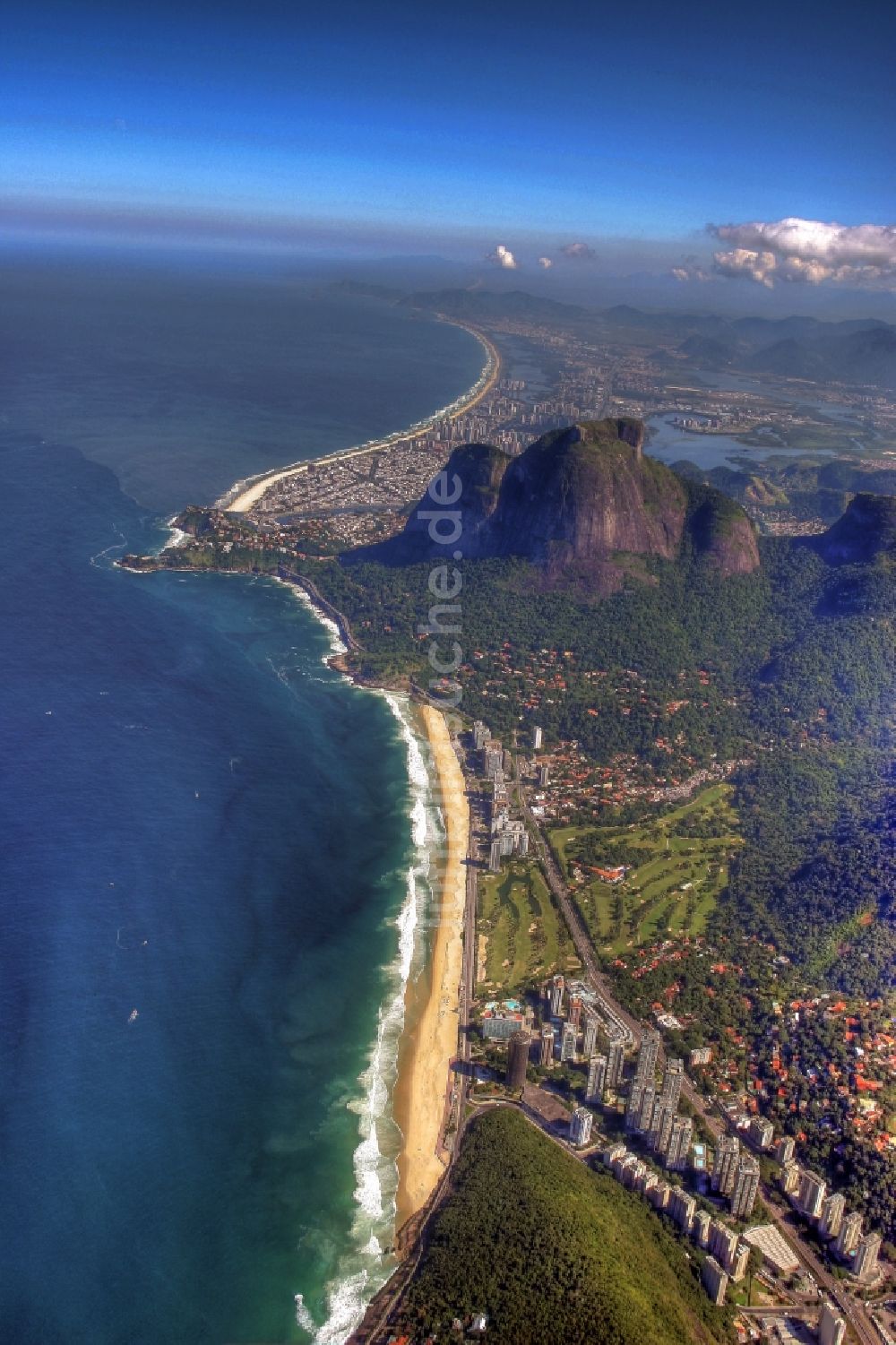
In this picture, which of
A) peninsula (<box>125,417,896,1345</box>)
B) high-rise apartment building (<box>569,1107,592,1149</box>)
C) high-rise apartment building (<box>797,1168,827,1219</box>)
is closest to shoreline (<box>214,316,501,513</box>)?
peninsula (<box>125,417,896,1345</box>)

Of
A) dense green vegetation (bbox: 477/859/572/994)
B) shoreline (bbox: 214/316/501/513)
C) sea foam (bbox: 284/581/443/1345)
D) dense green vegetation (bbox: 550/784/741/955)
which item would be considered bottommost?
sea foam (bbox: 284/581/443/1345)

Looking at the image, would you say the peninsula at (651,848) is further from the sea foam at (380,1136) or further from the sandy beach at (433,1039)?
the sea foam at (380,1136)

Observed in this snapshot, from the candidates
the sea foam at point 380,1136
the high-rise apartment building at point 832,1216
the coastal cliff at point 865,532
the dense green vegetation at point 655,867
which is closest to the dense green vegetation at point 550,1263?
the sea foam at point 380,1136

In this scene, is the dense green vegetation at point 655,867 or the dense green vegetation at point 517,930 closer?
the dense green vegetation at point 517,930

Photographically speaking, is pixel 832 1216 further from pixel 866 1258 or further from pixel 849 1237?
pixel 866 1258

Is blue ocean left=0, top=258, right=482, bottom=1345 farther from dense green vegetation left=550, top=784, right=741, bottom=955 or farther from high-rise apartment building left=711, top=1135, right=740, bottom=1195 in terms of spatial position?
high-rise apartment building left=711, top=1135, right=740, bottom=1195

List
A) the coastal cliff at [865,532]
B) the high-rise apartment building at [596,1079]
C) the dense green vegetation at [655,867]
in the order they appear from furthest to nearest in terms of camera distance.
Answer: the coastal cliff at [865,532]
the dense green vegetation at [655,867]
the high-rise apartment building at [596,1079]

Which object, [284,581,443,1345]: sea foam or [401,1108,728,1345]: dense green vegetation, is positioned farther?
[284,581,443,1345]: sea foam
